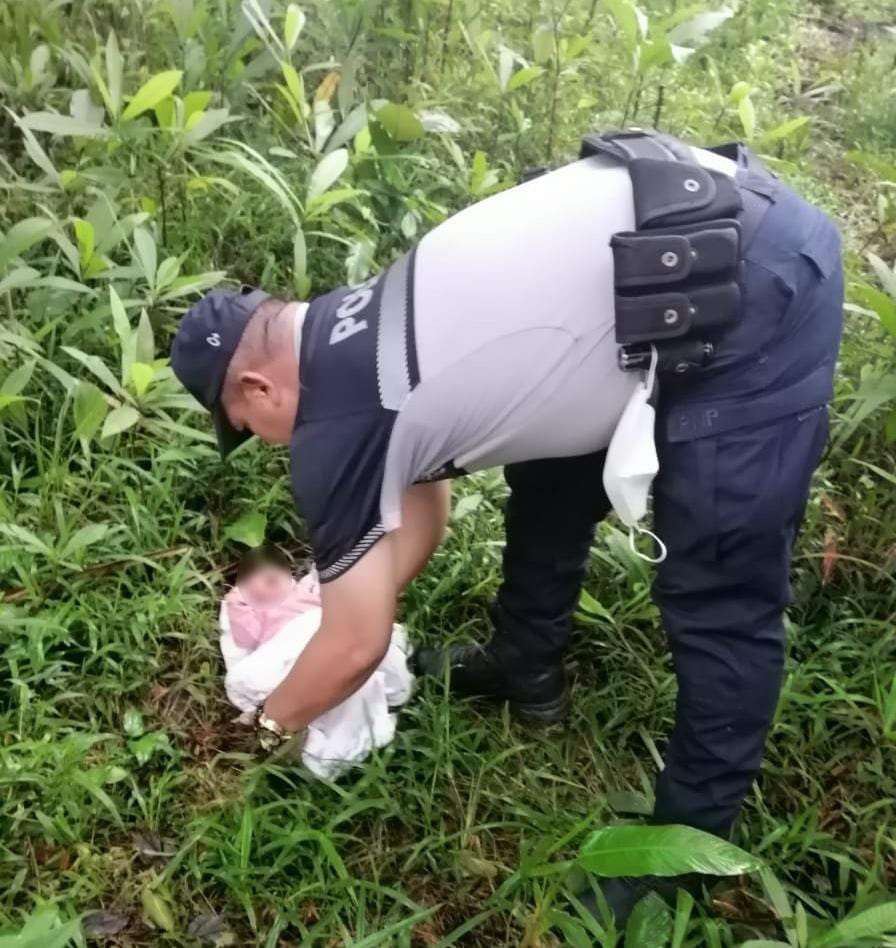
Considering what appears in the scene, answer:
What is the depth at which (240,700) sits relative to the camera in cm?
Answer: 211

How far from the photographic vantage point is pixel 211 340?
5.19ft

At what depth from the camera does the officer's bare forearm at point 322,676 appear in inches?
64.3

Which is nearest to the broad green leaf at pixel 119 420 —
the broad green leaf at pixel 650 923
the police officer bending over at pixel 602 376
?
the police officer bending over at pixel 602 376

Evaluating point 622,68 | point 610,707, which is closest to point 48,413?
point 610,707

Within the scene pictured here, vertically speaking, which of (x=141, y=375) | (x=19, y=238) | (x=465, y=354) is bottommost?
(x=141, y=375)

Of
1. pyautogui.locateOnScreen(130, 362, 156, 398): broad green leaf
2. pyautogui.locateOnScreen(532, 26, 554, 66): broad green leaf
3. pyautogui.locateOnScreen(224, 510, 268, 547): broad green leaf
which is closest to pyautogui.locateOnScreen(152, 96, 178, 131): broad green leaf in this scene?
pyautogui.locateOnScreen(130, 362, 156, 398): broad green leaf

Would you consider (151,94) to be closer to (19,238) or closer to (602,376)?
(19,238)

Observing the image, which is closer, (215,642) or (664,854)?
(664,854)

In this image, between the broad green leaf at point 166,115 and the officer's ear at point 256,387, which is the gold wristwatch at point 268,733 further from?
the broad green leaf at point 166,115

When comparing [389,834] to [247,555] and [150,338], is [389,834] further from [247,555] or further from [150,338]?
[150,338]

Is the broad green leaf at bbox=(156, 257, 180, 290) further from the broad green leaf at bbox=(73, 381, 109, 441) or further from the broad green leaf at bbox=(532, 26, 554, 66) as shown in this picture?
the broad green leaf at bbox=(532, 26, 554, 66)

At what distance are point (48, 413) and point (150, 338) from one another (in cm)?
34

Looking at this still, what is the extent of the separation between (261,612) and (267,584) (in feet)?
0.44

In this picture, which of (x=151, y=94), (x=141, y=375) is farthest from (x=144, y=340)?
(x=151, y=94)
